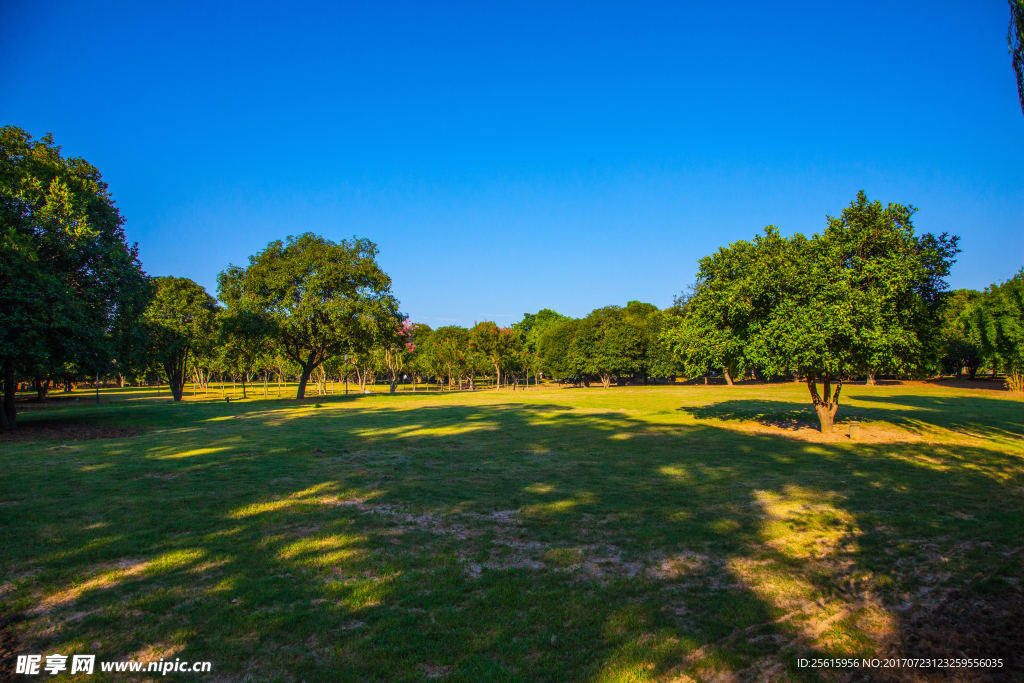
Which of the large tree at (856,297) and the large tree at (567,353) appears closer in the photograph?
the large tree at (856,297)

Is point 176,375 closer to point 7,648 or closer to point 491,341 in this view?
point 491,341

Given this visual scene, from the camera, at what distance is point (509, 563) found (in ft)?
22.2

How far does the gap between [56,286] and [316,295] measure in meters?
23.3

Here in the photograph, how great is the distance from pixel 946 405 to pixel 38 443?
49.3 metres

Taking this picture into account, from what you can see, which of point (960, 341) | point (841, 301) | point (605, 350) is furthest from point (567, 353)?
point (841, 301)

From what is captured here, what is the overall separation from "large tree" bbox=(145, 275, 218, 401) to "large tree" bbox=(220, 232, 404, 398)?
743cm

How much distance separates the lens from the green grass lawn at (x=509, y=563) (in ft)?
15.6

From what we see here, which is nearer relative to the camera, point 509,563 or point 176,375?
point 509,563

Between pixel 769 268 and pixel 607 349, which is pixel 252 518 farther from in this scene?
pixel 607 349

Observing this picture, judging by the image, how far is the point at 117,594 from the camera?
223 inches

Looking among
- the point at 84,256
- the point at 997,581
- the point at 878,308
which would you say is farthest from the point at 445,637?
the point at 84,256

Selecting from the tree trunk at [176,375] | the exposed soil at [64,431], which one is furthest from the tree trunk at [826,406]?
the tree trunk at [176,375]

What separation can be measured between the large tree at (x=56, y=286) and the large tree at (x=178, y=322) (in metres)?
22.5

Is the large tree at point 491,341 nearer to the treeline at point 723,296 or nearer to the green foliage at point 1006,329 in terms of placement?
the treeline at point 723,296
